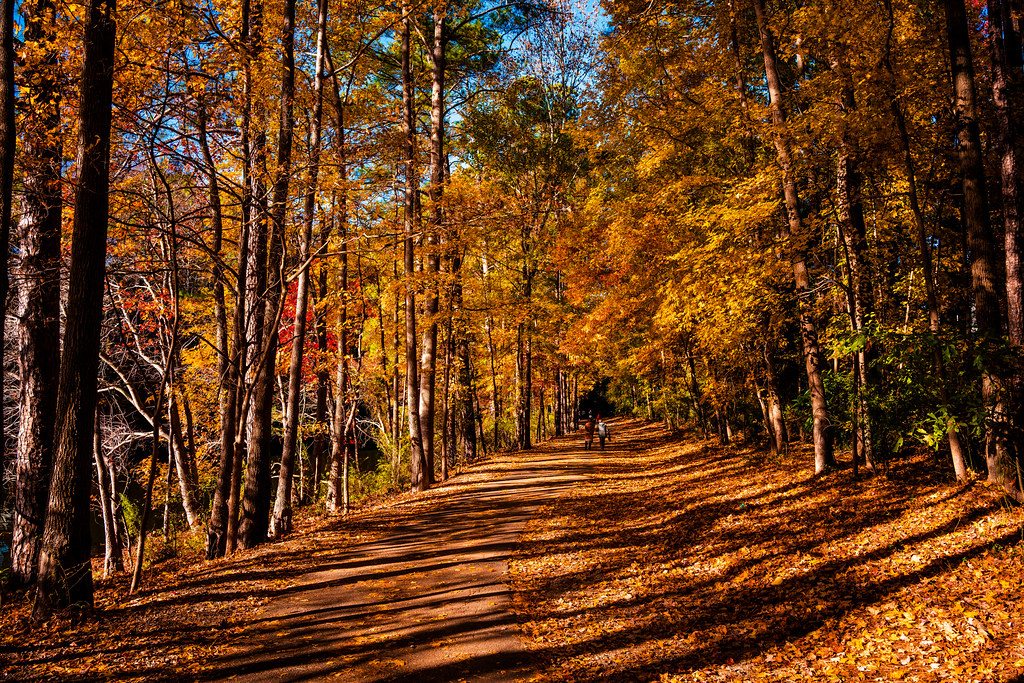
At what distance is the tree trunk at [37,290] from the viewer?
22.7 feet

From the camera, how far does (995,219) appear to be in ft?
31.9

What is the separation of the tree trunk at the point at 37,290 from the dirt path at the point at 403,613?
146 inches

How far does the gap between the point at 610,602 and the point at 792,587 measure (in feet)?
7.01

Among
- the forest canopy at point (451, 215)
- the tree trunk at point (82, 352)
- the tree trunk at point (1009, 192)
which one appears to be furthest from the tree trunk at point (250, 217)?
the tree trunk at point (1009, 192)

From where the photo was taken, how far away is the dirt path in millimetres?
4770

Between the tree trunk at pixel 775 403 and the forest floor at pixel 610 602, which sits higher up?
the tree trunk at pixel 775 403

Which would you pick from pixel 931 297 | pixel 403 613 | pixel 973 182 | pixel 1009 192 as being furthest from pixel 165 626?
pixel 973 182

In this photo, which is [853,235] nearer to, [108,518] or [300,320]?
[300,320]

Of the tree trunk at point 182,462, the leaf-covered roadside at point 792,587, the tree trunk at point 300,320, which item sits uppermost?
the tree trunk at point 300,320

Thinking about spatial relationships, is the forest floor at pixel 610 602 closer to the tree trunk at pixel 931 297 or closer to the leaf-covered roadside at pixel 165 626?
the leaf-covered roadside at pixel 165 626

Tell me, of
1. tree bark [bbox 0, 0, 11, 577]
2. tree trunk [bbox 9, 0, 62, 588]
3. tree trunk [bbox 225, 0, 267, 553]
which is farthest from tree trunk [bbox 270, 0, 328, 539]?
tree bark [bbox 0, 0, 11, 577]

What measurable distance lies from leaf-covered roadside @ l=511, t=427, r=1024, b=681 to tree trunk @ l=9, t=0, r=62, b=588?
6533mm

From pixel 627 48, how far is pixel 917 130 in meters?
6.00

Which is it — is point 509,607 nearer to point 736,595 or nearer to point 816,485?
point 736,595
